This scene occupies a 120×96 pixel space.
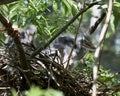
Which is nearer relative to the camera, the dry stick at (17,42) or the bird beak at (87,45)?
the dry stick at (17,42)

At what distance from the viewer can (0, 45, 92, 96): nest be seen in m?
1.56

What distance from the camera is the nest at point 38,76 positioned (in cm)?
156

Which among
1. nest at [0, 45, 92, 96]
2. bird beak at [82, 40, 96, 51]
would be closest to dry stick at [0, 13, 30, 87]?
nest at [0, 45, 92, 96]

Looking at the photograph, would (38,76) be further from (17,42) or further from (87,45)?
(87,45)

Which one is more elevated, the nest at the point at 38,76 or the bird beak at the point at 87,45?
the bird beak at the point at 87,45

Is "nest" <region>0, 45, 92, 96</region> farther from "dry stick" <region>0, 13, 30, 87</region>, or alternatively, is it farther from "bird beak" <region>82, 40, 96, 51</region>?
"bird beak" <region>82, 40, 96, 51</region>

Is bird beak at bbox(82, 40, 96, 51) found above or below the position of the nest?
above

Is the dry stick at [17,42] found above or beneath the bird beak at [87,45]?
beneath

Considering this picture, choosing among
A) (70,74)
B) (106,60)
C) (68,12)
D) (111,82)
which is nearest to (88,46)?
(68,12)

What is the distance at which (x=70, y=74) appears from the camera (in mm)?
1615

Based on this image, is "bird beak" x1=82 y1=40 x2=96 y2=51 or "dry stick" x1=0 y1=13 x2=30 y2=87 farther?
"bird beak" x1=82 y1=40 x2=96 y2=51

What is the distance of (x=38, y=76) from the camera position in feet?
5.18

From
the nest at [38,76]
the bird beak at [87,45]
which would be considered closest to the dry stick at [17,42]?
the nest at [38,76]

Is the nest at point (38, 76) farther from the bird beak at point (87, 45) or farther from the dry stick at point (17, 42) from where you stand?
the bird beak at point (87, 45)
